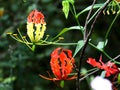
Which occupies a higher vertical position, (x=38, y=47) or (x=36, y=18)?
(x=38, y=47)

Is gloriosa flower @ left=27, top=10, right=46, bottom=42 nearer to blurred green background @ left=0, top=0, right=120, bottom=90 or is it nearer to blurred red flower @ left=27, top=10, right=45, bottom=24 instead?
blurred red flower @ left=27, top=10, right=45, bottom=24

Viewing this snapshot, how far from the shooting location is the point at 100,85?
1175 mm

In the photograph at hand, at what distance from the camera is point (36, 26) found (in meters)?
1.83

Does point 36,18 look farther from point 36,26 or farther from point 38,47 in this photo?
point 38,47

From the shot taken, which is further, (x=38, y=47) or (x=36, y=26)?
(x=38, y=47)

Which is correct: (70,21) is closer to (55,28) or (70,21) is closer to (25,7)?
(55,28)

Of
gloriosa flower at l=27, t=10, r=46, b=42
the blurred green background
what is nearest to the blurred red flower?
gloriosa flower at l=27, t=10, r=46, b=42

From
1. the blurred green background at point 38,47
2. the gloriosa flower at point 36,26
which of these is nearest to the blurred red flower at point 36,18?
the gloriosa flower at point 36,26

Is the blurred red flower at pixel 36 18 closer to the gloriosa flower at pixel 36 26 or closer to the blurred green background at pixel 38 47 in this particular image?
the gloriosa flower at pixel 36 26

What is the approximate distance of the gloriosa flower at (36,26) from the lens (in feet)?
5.86

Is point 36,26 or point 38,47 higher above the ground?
point 38,47

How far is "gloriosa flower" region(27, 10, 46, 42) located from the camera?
1.79m

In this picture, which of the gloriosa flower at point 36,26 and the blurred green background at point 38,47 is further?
the blurred green background at point 38,47

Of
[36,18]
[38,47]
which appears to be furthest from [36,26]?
[38,47]
